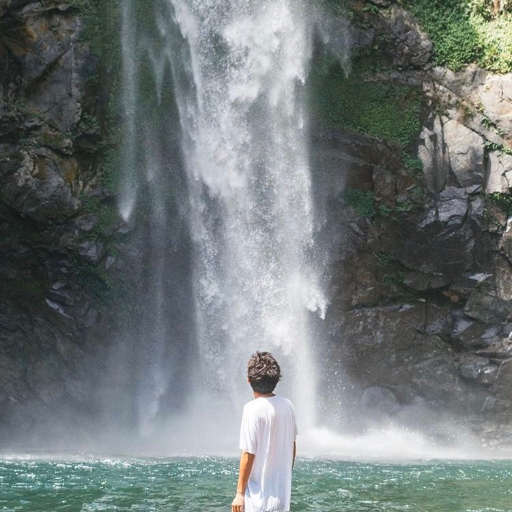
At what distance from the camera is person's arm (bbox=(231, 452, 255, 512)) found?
4633mm

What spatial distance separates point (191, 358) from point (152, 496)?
323 inches

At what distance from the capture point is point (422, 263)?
17234 mm

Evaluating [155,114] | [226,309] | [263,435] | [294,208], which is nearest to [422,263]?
[294,208]

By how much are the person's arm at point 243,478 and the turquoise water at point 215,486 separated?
420 centimetres

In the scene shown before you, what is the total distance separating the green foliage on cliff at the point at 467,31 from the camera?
57.4ft

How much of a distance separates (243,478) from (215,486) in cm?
579

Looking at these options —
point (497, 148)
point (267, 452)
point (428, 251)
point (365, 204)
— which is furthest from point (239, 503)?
point (497, 148)

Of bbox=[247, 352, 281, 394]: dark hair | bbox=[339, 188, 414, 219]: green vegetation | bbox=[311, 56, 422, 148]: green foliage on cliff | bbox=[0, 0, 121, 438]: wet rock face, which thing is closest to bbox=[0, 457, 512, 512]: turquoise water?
bbox=[0, 0, 121, 438]: wet rock face

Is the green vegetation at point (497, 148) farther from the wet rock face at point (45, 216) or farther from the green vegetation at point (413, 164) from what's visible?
the wet rock face at point (45, 216)

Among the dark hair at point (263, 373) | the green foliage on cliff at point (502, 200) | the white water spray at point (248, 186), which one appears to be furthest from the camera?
the white water spray at point (248, 186)

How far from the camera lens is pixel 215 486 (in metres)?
10.2

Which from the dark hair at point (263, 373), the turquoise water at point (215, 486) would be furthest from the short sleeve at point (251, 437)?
the turquoise water at point (215, 486)

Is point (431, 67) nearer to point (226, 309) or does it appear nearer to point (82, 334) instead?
point (226, 309)

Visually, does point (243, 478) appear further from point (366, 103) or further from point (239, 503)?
point (366, 103)
